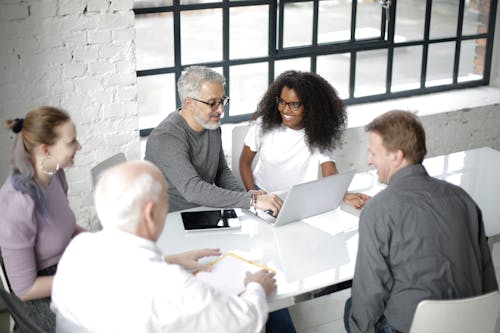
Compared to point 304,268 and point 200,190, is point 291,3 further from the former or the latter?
point 304,268

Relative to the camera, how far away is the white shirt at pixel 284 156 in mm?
3879

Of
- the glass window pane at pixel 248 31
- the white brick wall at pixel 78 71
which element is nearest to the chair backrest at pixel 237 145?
the white brick wall at pixel 78 71

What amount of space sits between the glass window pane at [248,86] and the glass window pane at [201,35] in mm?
433

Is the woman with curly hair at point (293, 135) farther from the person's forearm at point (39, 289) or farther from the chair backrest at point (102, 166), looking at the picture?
the person's forearm at point (39, 289)

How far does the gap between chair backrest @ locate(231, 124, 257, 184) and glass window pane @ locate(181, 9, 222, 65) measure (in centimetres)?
89

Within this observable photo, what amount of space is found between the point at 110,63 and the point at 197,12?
84cm

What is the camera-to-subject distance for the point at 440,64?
5785mm

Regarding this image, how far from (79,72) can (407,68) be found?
288 centimetres

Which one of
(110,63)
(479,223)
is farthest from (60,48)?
(479,223)

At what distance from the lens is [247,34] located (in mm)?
5215

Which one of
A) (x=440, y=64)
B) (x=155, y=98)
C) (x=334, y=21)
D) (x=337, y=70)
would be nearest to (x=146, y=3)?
(x=155, y=98)

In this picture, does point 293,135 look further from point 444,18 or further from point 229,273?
point 444,18

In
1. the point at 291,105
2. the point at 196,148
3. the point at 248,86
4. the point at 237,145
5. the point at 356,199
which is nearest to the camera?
the point at 356,199

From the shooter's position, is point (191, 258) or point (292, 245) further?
point (292, 245)
